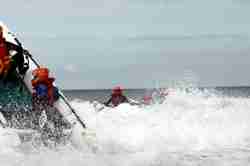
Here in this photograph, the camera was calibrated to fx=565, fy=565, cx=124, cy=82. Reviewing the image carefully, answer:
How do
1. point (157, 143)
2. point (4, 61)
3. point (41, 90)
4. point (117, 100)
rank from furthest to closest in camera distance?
1. point (117, 100)
2. point (4, 61)
3. point (41, 90)
4. point (157, 143)

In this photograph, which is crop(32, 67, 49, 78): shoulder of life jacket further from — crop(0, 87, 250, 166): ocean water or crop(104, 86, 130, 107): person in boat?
crop(104, 86, 130, 107): person in boat

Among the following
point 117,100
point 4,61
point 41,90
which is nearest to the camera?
point 41,90

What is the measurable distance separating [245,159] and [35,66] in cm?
417

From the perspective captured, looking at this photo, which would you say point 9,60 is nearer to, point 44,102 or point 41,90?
point 41,90

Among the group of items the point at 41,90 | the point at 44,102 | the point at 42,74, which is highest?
the point at 42,74

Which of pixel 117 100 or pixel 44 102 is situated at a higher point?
pixel 44 102

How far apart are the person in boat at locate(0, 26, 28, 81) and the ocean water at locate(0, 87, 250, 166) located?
118 cm

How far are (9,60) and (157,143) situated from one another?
2.70 metres

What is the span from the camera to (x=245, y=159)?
6879 millimetres

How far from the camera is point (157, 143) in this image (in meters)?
8.06

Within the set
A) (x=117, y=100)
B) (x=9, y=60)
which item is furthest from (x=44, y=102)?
(x=117, y=100)

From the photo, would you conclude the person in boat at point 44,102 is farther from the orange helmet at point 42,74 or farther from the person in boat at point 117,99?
the person in boat at point 117,99

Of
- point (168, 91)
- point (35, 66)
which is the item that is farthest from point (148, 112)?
point (35, 66)

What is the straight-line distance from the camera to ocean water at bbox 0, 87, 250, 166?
6.67 meters
